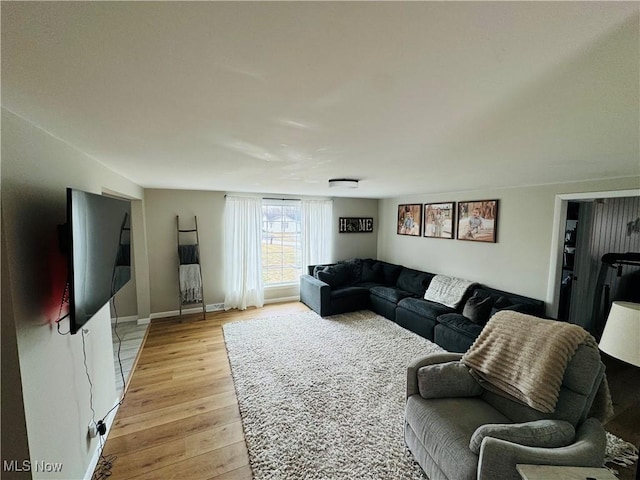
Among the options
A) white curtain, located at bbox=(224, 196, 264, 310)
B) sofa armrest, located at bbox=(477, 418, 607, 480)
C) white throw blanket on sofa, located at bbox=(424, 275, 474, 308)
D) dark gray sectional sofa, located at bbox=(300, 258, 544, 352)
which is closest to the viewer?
sofa armrest, located at bbox=(477, 418, 607, 480)

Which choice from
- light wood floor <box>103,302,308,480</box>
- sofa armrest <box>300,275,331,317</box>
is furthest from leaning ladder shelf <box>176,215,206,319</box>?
sofa armrest <box>300,275,331,317</box>

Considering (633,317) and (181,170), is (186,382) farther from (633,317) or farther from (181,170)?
(633,317)

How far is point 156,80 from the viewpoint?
0.92 metres

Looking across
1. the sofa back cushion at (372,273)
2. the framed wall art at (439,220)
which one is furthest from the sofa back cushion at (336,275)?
the framed wall art at (439,220)

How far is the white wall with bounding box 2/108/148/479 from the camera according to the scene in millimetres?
1144

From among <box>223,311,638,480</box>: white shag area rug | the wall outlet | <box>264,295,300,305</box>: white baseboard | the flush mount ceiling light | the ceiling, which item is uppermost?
the ceiling

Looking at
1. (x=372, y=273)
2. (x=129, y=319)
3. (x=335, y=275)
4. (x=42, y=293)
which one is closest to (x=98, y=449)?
(x=42, y=293)

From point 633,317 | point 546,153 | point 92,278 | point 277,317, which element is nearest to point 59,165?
point 92,278

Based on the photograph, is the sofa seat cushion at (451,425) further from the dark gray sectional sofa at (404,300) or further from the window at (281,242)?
the window at (281,242)

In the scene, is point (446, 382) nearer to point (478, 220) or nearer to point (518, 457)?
point (518, 457)

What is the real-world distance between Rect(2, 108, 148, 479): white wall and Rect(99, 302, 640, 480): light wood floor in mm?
356

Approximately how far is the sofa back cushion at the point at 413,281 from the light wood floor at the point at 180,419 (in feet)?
10.4

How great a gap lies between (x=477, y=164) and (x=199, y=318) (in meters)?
4.53

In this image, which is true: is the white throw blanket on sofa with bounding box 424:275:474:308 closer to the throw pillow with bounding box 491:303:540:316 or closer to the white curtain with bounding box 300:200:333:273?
the throw pillow with bounding box 491:303:540:316
